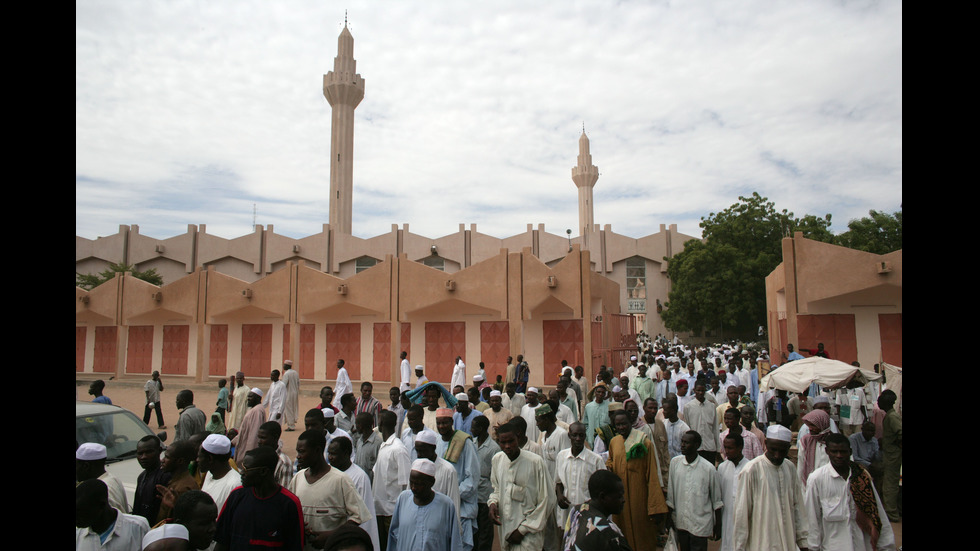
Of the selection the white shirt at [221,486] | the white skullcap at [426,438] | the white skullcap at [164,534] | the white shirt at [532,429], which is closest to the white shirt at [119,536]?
the white skullcap at [164,534]

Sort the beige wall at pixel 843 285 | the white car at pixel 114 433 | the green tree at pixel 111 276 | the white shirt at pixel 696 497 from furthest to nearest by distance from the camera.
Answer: the green tree at pixel 111 276 → the beige wall at pixel 843 285 → the white car at pixel 114 433 → the white shirt at pixel 696 497

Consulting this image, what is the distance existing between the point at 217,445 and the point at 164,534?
4.95 feet

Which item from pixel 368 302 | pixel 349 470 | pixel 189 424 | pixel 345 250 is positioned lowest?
pixel 189 424

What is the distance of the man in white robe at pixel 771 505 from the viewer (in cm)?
438

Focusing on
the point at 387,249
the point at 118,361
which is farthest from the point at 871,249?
the point at 118,361

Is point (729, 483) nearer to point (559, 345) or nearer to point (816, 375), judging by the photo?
point (816, 375)

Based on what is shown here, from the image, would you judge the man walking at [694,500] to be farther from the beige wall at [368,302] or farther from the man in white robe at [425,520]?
the beige wall at [368,302]

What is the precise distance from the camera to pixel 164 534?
106 inches

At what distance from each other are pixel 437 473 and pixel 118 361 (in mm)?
26090

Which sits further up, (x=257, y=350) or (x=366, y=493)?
(x=257, y=350)

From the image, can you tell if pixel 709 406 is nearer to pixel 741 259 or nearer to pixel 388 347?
pixel 388 347

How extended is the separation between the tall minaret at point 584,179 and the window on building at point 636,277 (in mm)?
13377

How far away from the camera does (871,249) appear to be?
28938 mm

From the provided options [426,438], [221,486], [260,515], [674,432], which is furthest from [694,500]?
[221,486]
